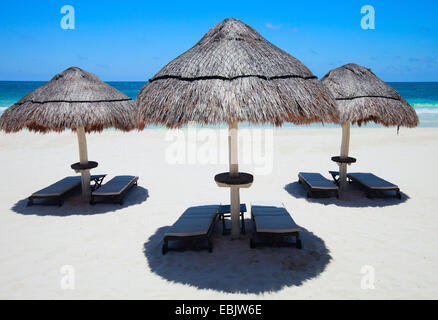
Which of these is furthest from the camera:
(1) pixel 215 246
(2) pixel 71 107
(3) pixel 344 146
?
(3) pixel 344 146

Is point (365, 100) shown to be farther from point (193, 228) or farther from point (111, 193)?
point (111, 193)

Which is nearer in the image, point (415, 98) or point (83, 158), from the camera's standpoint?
point (83, 158)

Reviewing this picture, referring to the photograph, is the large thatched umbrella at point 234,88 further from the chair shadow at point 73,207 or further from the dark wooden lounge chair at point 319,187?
the chair shadow at point 73,207

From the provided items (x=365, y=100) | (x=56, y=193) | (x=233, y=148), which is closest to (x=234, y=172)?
(x=233, y=148)

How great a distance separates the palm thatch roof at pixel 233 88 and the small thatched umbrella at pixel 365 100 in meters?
2.89

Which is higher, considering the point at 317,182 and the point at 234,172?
the point at 234,172

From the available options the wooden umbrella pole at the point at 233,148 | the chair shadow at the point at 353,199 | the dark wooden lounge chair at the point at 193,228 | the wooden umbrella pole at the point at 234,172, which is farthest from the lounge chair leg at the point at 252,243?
the chair shadow at the point at 353,199

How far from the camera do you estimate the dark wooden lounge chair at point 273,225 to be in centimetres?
446

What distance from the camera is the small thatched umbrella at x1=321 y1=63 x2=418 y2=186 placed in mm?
6582

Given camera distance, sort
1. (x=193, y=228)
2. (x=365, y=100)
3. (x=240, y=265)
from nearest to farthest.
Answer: (x=240, y=265) < (x=193, y=228) < (x=365, y=100)

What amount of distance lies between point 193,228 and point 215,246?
1.70ft

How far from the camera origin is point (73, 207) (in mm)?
6637

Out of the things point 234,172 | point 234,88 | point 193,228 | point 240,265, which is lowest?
point 240,265
